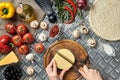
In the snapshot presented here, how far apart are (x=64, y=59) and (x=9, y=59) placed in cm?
31

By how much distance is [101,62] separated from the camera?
2271 mm

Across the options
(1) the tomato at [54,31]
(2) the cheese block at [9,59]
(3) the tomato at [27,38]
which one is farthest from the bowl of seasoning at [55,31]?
(2) the cheese block at [9,59]

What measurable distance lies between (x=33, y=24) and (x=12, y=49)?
0.19 meters

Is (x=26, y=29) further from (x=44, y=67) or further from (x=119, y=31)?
(x=119, y=31)

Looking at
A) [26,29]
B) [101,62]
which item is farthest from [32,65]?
[101,62]

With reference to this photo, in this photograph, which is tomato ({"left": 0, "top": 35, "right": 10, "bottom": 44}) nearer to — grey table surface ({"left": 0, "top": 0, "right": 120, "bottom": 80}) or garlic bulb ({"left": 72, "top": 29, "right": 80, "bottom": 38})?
grey table surface ({"left": 0, "top": 0, "right": 120, "bottom": 80})

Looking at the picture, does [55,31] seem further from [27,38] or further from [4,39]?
[4,39]

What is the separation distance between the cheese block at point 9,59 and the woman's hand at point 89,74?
0.37m

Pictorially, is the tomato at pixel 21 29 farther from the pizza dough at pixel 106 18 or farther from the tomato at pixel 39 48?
the pizza dough at pixel 106 18

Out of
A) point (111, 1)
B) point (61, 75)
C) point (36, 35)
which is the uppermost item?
point (111, 1)

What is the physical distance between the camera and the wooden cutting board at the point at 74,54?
7.45 ft

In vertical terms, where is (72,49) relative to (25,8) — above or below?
below

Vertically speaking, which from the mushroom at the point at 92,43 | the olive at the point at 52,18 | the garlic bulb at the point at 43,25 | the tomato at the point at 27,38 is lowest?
the mushroom at the point at 92,43

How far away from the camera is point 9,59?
231 cm
